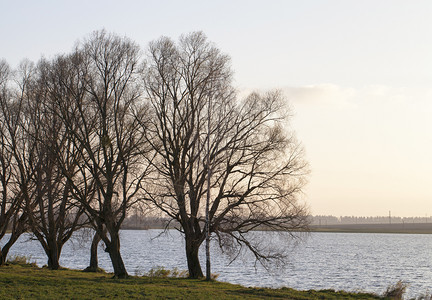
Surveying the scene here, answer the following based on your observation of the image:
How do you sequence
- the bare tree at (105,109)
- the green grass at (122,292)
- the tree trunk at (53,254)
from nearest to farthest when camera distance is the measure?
the green grass at (122,292) < the bare tree at (105,109) < the tree trunk at (53,254)

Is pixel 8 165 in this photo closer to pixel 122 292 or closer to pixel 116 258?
pixel 116 258

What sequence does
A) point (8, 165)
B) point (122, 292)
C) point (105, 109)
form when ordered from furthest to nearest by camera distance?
point (8, 165)
point (105, 109)
point (122, 292)

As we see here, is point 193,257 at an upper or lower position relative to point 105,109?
lower

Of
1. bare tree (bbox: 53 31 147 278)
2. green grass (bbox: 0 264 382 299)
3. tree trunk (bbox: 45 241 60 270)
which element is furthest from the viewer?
tree trunk (bbox: 45 241 60 270)

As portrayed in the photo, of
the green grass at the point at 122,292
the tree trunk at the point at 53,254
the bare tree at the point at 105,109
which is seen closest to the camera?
the green grass at the point at 122,292

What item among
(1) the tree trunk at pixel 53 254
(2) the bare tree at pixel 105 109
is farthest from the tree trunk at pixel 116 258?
(1) the tree trunk at pixel 53 254

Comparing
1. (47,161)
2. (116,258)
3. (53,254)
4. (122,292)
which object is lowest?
(122,292)

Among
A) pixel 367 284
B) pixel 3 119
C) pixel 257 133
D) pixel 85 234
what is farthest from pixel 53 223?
pixel 367 284

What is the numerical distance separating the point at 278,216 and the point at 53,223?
1611 centimetres

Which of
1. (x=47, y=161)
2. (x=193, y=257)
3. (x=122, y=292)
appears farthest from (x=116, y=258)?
(x=122, y=292)

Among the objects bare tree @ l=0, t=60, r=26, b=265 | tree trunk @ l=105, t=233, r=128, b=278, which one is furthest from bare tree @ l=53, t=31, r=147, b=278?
→ bare tree @ l=0, t=60, r=26, b=265

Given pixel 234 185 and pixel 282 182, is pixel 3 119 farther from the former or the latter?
pixel 282 182

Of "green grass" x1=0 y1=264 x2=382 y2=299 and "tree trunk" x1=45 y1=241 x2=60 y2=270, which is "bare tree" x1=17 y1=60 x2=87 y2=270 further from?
"green grass" x1=0 y1=264 x2=382 y2=299

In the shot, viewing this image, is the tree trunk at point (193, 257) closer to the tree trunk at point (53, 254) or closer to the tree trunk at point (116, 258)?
the tree trunk at point (116, 258)
